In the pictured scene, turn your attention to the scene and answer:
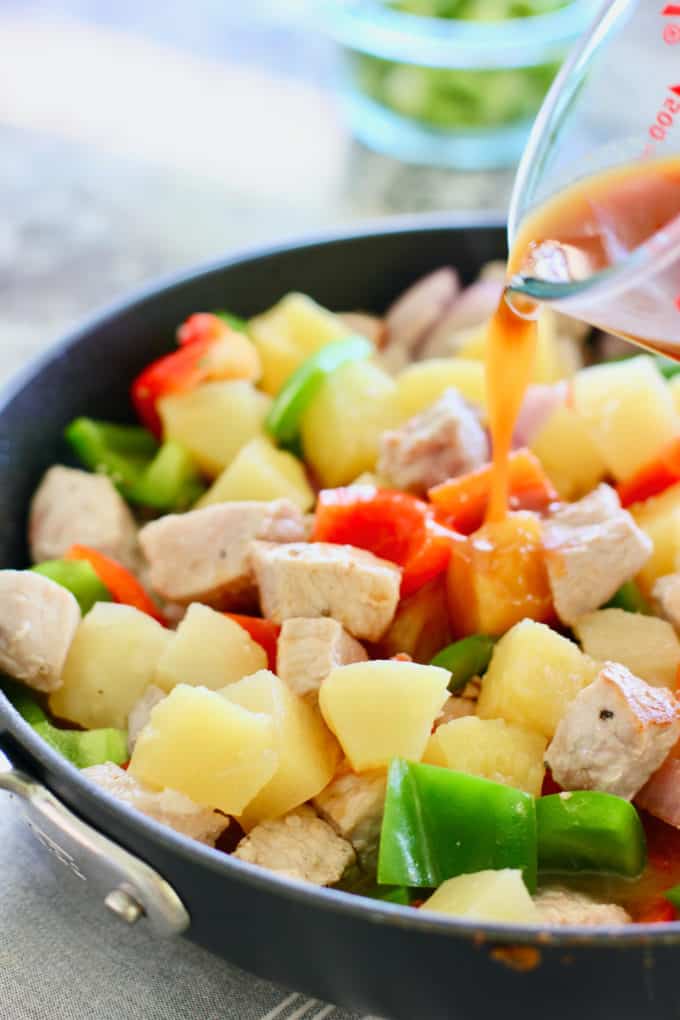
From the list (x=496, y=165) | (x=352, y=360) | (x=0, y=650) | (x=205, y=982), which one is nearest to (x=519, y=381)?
(x=352, y=360)

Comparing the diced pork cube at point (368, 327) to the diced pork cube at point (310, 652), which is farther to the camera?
the diced pork cube at point (368, 327)

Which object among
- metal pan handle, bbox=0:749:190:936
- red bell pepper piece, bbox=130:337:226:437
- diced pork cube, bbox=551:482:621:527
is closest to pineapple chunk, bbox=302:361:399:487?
red bell pepper piece, bbox=130:337:226:437

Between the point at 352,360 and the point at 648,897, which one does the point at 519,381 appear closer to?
the point at 352,360

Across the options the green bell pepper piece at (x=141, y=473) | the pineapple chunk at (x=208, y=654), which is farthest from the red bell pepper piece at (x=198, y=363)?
the pineapple chunk at (x=208, y=654)

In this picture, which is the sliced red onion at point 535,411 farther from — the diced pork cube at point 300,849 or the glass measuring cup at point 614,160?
the diced pork cube at point 300,849

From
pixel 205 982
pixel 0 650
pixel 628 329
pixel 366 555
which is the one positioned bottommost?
pixel 205 982
